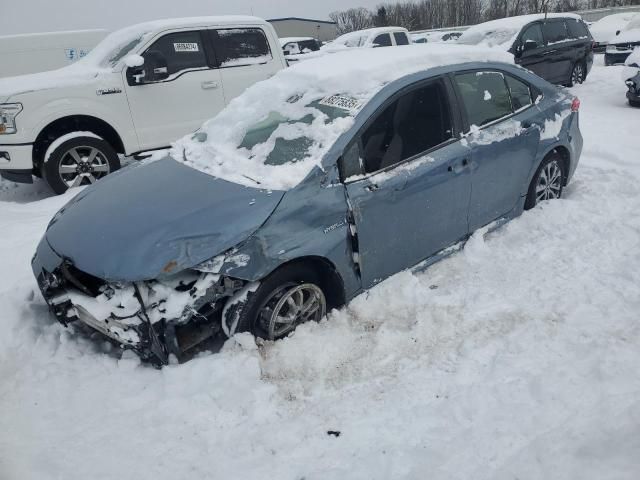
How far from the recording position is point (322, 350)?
2820 millimetres

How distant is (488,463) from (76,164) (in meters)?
5.51

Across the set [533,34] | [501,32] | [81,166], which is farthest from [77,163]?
[533,34]

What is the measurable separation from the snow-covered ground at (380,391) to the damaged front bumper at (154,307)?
170 millimetres

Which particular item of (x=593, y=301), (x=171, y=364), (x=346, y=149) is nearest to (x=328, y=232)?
(x=346, y=149)

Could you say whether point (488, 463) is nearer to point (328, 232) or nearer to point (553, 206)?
point (328, 232)

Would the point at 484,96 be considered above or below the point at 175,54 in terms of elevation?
below

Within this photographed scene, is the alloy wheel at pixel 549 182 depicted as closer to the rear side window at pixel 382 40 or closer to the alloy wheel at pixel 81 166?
the alloy wheel at pixel 81 166

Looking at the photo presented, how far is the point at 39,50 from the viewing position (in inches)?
404

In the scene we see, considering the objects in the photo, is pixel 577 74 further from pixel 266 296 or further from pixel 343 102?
pixel 266 296

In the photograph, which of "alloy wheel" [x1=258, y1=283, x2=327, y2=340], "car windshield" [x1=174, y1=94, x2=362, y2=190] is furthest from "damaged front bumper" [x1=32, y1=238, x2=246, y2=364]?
"car windshield" [x1=174, y1=94, x2=362, y2=190]

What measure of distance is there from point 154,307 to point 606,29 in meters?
22.8

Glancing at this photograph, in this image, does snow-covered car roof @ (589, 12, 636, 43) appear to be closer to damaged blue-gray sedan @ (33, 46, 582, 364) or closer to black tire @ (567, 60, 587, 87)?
black tire @ (567, 60, 587, 87)

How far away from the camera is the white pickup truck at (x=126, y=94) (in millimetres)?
5434

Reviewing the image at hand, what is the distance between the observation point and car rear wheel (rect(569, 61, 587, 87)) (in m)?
11.0
